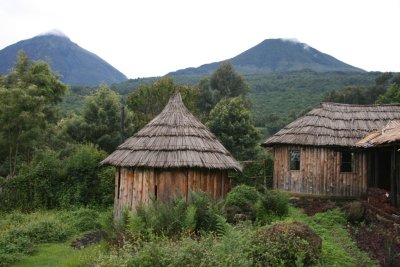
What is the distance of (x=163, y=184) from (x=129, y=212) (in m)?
3.49

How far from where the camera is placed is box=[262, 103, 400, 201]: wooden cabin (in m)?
20.5

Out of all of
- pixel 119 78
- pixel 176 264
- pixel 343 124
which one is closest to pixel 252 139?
pixel 343 124

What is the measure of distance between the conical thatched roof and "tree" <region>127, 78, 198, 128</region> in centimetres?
2063

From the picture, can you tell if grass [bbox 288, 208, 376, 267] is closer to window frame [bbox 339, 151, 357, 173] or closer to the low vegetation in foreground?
the low vegetation in foreground

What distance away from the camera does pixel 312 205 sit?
1908 centimetres

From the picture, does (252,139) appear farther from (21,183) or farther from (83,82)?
(83,82)

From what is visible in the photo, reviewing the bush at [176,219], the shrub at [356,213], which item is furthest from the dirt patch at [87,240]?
the shrub at [356,213]

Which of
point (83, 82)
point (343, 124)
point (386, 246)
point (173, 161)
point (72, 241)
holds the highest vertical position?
point (83, 82)

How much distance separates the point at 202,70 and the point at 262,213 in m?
99.7

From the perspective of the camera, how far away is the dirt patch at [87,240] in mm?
15941

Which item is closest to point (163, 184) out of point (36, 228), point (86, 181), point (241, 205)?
point (241, 205)

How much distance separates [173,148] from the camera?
16016 millimetres

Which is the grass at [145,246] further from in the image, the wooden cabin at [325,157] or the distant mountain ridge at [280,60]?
the distant mountain ridge at [280,60]

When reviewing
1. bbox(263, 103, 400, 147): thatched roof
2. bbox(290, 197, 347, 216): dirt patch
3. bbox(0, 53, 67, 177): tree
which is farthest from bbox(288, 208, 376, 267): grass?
bbox(0, 53, 67, 177): tree
